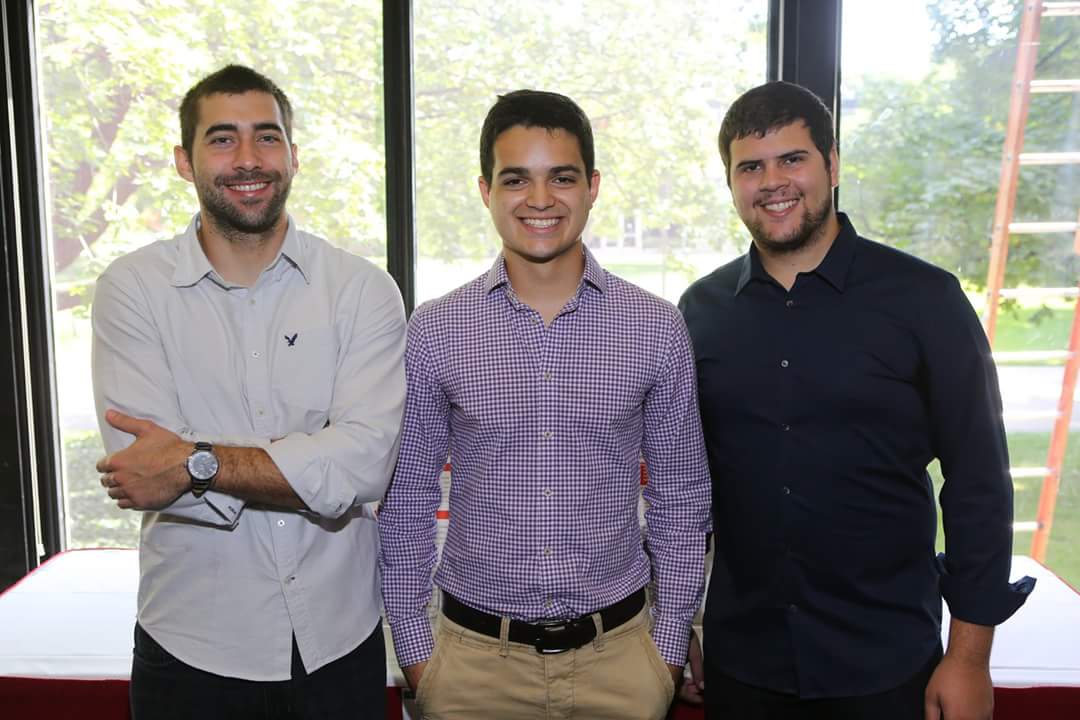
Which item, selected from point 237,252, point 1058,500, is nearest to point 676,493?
point 237,252

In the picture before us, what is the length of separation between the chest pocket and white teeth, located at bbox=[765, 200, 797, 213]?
806 millimetres

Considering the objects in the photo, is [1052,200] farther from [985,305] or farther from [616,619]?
[616,619]

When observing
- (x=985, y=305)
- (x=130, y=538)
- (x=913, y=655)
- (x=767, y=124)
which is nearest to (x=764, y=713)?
(x=913, y=655)

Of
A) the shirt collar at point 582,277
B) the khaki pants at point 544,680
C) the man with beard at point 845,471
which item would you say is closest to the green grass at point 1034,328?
the man with beard at point 845,471

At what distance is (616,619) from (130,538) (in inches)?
83.7

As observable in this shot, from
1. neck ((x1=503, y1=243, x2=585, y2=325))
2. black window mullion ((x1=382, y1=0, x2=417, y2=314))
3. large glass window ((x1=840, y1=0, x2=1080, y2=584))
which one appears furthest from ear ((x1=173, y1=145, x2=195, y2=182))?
large glass window ((x1=840, y1=0, x2=1080, y2=584))

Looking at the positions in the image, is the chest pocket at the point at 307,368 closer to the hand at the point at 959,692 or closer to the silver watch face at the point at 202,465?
the silver watch face at the point at 202,465

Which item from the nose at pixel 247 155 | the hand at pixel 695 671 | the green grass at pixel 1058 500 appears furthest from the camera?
the green grass at pixel 1058 500

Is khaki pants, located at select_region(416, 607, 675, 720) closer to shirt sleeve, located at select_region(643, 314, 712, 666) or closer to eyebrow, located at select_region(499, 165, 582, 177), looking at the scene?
shirt sleeve, located at select_region(643, 314, 712, 666)

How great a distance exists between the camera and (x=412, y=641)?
1761 millimetres

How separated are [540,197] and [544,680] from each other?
2.73 ft

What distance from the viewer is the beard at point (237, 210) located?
1.72 meters

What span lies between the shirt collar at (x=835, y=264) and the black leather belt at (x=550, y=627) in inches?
24.7

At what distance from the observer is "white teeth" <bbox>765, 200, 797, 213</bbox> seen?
1.72 metres
